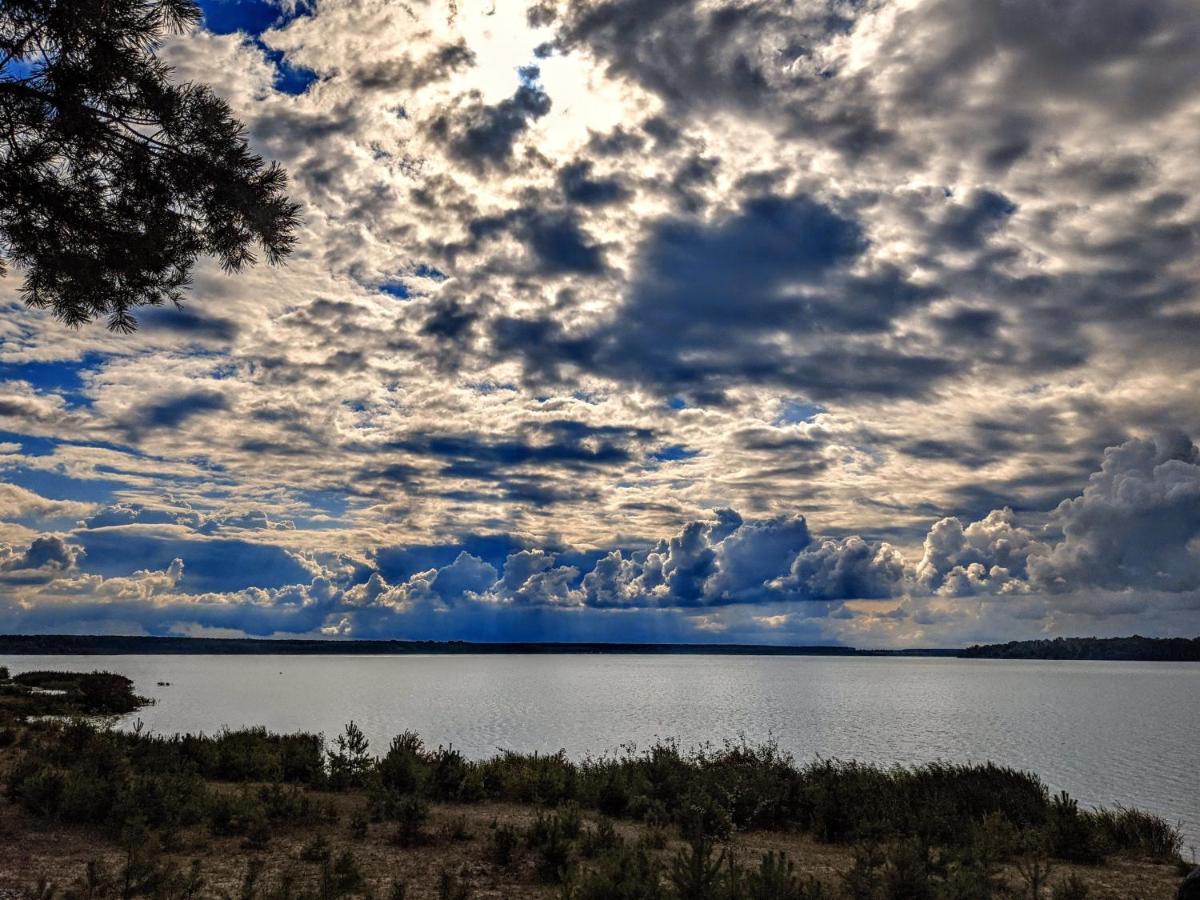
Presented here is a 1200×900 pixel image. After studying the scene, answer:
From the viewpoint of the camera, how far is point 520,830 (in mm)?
13414

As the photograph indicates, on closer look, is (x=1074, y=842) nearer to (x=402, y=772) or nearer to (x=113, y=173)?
(x=402, y=772)

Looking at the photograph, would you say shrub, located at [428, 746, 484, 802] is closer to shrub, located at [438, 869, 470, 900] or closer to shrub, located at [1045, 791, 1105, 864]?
shrub, located at [438, 869, 470, 900]

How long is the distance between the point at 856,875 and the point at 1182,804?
28.1 meters

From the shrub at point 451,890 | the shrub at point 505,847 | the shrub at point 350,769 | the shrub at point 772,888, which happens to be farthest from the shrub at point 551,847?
the shrub at point 350,769

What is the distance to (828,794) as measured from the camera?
16.3m

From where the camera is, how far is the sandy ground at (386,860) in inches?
418

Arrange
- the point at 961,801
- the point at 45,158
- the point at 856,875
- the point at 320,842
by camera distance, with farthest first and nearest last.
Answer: the point at 961,801 < the point at 320,842 < the point at 45,158 < the point at 856,875

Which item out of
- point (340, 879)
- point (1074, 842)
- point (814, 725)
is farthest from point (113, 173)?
point (814, 725)

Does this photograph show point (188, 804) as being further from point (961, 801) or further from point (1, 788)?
point (961, 801)

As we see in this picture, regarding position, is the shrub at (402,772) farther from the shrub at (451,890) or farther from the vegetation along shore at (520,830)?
the shrub at (451,890)

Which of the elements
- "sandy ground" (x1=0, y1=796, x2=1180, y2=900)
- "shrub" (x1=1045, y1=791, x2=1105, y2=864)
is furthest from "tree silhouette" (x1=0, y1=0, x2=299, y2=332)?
"shrub" (x1=1045, y1=791, x2=1105, y2=864)

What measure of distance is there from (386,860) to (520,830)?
93.1 inches

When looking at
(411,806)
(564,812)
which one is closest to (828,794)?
(564,812)

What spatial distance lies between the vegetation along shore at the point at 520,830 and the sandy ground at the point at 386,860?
0.05 meters
